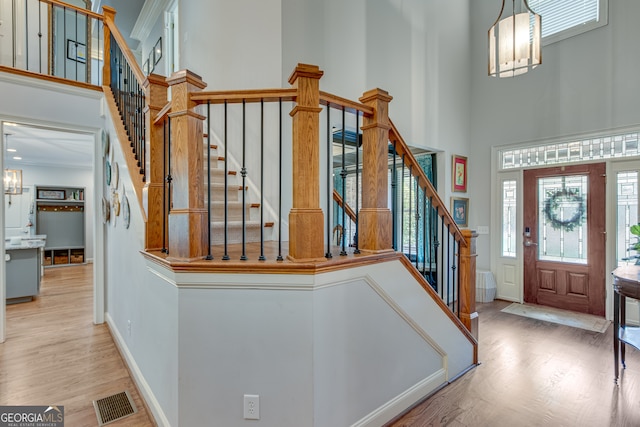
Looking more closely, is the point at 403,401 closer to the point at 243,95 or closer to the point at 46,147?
the point at 243,95

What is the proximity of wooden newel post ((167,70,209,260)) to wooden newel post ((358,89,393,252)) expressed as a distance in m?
0.92

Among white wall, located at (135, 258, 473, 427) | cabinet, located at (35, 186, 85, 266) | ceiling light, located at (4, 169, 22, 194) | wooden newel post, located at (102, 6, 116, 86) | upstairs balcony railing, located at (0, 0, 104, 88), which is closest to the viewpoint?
white wall, located at (135, 258, 473, 427)

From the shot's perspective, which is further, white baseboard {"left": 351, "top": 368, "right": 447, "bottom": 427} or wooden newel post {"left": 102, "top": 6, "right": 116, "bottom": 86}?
wooden newel post {"left": 102, "top": 6, "right": 116, "bottom": 86}

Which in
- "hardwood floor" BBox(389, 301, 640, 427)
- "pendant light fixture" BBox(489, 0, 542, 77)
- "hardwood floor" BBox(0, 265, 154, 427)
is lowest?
"hardwood floor" BBox(389, 301, 640, 427)

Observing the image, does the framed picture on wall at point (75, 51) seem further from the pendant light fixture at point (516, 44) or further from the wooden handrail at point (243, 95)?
the pendant light fixture at point (516, 44)

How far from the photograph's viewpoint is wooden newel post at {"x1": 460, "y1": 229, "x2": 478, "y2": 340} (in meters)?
2.61

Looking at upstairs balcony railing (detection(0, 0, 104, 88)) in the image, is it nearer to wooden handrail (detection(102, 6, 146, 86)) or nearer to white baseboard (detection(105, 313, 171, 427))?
wooden handrail (detection(102, 6, 146, 86))

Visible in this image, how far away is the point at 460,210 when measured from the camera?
4910 mm

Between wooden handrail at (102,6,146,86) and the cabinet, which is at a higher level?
wooden handrail at (102,6,146,86)

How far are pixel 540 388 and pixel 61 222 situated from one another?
9.79 meters

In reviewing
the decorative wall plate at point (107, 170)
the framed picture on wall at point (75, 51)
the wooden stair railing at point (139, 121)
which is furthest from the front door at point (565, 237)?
the framed picture on wall at point (75, 51)

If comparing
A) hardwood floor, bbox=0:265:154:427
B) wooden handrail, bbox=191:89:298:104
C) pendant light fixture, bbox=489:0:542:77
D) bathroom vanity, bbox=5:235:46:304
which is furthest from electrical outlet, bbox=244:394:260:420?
bathroom vanity, bbox=5:235:46:304

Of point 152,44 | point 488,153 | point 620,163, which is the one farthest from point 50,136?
point 620,163

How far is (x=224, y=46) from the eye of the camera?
3.25 meters
